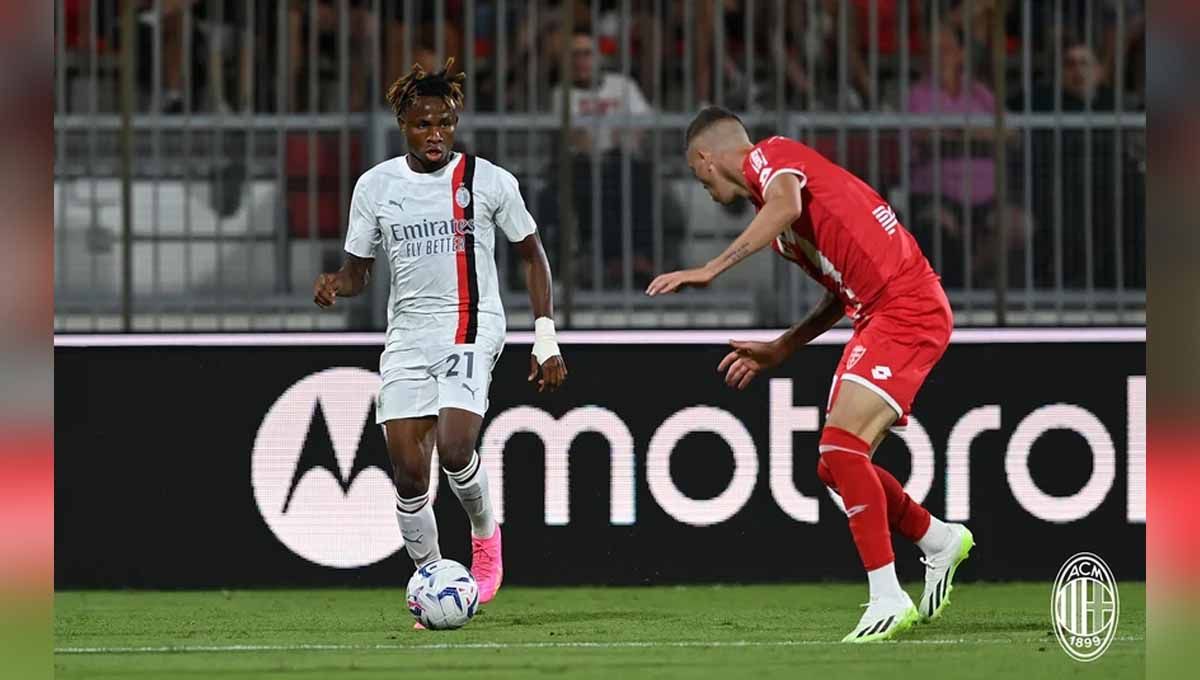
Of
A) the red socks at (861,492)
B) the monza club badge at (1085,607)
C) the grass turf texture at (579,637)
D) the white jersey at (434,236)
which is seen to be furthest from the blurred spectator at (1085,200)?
the red socks at (861,492)

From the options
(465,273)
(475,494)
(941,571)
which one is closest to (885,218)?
(941,571)

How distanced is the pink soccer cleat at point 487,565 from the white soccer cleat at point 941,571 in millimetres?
1859

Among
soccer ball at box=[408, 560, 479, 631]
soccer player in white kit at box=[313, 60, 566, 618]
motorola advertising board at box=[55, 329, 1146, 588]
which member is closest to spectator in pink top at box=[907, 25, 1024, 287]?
motorola advertising board at box=[55, 329, 1146, 588]

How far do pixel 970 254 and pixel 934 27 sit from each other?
3.61 ft

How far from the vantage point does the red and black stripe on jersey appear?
7984mm

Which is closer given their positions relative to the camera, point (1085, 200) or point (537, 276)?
point (537, 276)

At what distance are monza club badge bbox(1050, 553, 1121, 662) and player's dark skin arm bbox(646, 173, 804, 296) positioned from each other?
162 cm

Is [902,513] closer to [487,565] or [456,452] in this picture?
[456,452]

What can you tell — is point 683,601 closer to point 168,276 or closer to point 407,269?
point 407,269

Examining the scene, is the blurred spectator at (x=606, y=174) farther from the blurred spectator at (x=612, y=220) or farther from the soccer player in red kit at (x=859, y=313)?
the soccer player in red kit at (x=859, y=313)

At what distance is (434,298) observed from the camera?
314 inches

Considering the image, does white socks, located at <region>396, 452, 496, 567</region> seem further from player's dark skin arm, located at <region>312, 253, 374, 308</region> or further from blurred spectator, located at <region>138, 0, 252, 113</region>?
blurred spectator, located at <region>138, 0, 252, 113</region>

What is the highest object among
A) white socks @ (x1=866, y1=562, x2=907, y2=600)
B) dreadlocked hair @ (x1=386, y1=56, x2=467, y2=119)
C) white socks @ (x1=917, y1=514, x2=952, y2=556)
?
dreadlocked hair @ (x1=386, y1=56, x2=467, y2=119)

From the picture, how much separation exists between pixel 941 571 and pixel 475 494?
6.28 ft
